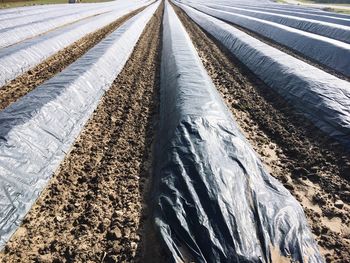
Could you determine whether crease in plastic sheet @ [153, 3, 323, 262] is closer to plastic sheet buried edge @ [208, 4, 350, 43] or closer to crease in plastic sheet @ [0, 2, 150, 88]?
crease in plastic sheet @ [0, 2, 150, 88]

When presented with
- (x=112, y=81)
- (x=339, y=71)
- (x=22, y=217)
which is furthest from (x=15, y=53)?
(x=339, y=71)

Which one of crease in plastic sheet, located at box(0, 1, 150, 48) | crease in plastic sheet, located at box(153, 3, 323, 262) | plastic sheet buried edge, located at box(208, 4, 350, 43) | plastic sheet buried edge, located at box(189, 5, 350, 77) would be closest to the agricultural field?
crease in plastic sheet, located at box(153, 3, 323, 262)

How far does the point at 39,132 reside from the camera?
16.6 feet

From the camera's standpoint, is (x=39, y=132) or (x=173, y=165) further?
(x=39, y=132)

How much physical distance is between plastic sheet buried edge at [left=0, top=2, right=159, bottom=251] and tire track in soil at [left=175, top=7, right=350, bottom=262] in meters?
3.21

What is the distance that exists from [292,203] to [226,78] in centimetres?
587

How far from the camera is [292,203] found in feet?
12.6

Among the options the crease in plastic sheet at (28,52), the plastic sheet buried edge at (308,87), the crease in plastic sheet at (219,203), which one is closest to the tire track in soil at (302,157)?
the plastic sheet buried edge at (308,87)

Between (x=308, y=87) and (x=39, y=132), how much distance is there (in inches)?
220

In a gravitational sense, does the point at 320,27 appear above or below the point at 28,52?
below

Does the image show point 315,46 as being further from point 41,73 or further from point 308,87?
point 41,73

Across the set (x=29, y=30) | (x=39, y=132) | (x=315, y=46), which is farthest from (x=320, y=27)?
(x=39, y=132)

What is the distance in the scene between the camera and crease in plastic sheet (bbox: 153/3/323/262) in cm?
319

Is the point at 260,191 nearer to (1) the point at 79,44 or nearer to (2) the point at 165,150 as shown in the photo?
(2) the point at 165,150
